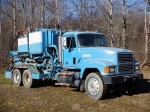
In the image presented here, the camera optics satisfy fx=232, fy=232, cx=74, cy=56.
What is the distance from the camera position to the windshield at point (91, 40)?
993cm

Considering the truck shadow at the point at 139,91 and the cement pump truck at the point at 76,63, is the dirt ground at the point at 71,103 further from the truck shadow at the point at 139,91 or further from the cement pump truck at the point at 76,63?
the cement pump truck at the point at 76,63

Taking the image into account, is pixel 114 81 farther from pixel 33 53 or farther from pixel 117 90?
pixel 33 53

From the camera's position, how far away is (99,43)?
10367 millimetres

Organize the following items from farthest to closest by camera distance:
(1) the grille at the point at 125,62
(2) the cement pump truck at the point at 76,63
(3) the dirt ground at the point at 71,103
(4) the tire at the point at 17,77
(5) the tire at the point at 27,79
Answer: (4) the tire at the point at 17,77, (5) the tire at the point at 27,79, (1) the grille at the point at 125,62, (2) the cement pump truck at the point at 76,63, (3) the dirt ground at the point at 71,103

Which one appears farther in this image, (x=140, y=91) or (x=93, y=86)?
(x=140, y=91)

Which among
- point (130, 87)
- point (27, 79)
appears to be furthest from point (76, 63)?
point (27, 79)

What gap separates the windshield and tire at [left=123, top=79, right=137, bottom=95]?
2.08 meters

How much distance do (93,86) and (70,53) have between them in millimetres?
2054

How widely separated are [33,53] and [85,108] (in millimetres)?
5930

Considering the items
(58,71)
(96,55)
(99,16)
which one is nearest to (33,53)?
(58,71)

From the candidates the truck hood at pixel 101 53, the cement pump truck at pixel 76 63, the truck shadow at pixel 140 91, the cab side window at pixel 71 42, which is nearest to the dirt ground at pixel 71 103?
the truck shadow at pixel 140 91

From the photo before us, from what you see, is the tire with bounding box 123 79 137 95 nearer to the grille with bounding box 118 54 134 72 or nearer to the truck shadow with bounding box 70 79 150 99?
the truck shadow with bounding box 70 79 150 99

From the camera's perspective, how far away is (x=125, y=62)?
9000 mm

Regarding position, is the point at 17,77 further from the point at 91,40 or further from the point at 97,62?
the point at 97,62
